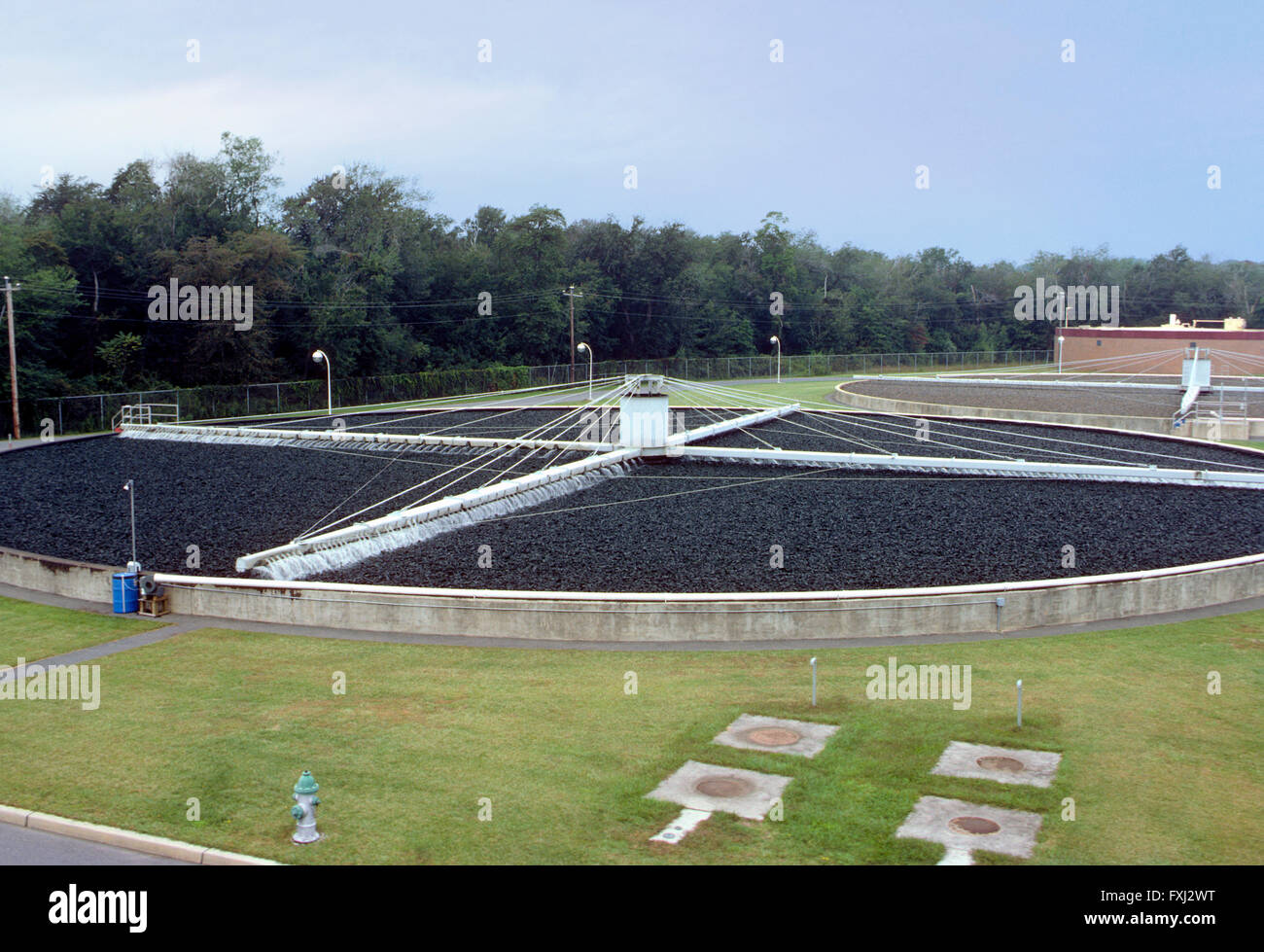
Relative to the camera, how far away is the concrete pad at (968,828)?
9172 millimetres

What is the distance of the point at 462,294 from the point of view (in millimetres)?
75250

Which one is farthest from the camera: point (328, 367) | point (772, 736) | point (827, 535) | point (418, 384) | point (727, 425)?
point (418, 384)

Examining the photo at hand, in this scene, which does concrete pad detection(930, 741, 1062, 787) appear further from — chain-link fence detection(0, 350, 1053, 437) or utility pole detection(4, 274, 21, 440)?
chain-link fence detection(0, 350, 1053, 437)

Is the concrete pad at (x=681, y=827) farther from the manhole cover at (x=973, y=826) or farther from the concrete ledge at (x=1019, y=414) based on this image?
the concrete ledge at (x=1019, y=414)

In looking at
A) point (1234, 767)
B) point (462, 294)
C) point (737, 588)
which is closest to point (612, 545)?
point (737, 588)

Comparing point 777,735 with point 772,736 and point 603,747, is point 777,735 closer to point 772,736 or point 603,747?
point 772,736

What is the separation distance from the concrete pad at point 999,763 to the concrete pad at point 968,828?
2.45 feet

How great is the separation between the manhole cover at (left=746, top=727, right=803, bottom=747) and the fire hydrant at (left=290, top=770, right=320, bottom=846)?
4700 millimetres

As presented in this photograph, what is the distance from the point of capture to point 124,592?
56.4 ft

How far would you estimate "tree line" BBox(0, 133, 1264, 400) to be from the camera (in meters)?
54.8

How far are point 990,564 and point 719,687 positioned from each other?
791 cm

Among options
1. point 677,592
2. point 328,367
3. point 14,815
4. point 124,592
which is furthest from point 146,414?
point 14,815

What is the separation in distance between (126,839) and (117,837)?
11cm

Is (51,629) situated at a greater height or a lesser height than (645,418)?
lesser
